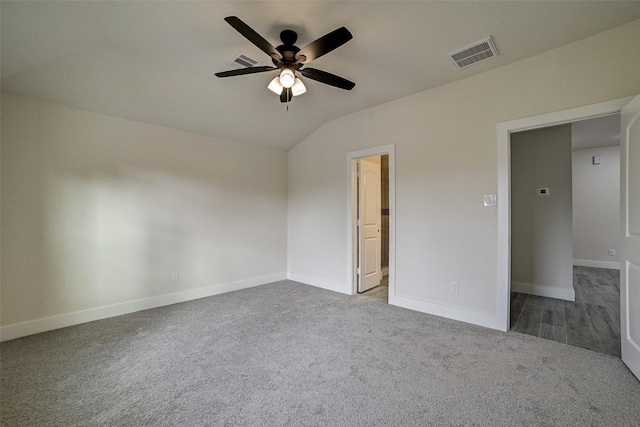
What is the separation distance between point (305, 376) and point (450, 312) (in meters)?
1.97

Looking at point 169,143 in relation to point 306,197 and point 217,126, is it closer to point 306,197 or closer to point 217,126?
point 217,126

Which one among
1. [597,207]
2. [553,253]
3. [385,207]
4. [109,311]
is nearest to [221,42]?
[109,311]

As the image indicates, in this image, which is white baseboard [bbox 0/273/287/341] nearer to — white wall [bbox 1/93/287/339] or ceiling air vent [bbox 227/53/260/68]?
white wall [bbox 1/93/287/339]

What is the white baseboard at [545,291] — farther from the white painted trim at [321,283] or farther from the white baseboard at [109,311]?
the white baseboard at [109,311]

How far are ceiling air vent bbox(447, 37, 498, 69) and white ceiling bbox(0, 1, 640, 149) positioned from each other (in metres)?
0.07

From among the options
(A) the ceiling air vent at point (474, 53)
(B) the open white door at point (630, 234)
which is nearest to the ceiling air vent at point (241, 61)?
(A) the ceiling air vent at point (474, 53)

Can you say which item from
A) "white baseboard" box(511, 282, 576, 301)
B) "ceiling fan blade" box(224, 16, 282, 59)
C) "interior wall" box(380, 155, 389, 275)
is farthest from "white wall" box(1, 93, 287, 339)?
A: "white baseboard" box(511, 282, 576, 301)

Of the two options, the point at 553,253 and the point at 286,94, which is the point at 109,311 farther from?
the point at 553,253

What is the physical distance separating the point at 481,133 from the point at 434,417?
8.83 ft

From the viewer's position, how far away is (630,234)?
6.77ft

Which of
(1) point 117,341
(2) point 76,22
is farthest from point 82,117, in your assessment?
(1) point 117,341

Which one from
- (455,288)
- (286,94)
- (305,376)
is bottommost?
(305,376)

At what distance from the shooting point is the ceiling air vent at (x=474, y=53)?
2.45m

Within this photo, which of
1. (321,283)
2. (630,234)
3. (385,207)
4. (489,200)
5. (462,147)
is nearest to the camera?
(630,234)
